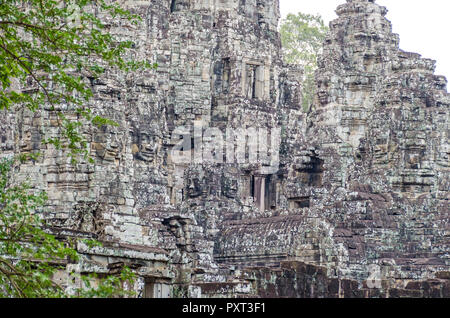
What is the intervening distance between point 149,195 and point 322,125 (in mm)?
8326

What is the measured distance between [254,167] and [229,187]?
448 centimetres

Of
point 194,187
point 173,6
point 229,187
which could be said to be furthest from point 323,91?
point 194,187

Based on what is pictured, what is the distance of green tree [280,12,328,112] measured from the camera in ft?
286

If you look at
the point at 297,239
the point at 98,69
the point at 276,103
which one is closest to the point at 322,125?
the point at 276,103

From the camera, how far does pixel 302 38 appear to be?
88250 millimetres

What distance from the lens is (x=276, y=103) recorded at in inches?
2394

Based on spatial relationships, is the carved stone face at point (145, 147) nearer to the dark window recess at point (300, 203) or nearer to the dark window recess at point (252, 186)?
the dark window recess at point (252, 186)

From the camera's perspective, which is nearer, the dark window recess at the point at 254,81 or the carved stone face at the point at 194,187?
the carved stone face at the point at 194,187

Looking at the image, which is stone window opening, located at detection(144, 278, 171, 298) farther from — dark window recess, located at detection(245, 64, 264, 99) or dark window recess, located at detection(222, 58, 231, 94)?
dark window recess, located at detection(245, 64, 264, 99)

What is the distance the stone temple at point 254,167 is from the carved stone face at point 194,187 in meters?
0.06

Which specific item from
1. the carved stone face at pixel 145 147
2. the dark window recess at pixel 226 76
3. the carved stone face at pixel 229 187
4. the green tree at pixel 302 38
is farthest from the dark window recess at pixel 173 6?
the green tree at pixel 302 38

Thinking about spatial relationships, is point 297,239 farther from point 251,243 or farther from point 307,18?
point 307,18

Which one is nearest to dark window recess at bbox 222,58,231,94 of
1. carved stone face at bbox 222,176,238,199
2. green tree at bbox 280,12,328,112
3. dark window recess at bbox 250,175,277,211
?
dark window recess at bbox 250,175,277,211

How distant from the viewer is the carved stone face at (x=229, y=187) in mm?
52375
